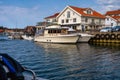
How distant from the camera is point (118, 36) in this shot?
4544 centimetres

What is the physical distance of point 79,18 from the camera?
6831 cm

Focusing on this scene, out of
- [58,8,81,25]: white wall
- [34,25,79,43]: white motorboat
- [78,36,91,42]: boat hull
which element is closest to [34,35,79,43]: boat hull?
[34,25,79,43]: white motorboat

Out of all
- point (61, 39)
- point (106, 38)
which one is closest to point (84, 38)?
point (106, 38)

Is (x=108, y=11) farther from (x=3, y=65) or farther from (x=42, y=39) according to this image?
(x=3, y=65)

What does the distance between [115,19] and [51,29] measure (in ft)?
115

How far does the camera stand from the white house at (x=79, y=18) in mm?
68625

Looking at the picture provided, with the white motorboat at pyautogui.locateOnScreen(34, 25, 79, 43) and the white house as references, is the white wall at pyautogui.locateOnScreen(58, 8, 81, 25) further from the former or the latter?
the white motorboat at pyautogui.locateOnScreen(34, 25, 79, 43)

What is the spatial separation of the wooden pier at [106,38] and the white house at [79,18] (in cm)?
1786

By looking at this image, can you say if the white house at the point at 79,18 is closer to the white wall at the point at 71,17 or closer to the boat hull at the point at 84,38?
the white wall at the point at 71,17

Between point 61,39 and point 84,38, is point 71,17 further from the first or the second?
point 61,39

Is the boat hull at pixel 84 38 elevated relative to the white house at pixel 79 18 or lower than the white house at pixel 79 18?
lower

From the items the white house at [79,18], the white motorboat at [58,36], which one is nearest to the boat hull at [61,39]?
the white motorboat at [58,36]

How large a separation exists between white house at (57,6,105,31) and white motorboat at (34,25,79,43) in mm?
17797

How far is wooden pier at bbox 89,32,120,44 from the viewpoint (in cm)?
4565
